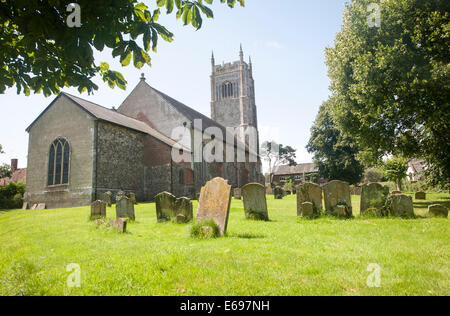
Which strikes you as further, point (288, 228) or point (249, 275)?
point (288, 228)

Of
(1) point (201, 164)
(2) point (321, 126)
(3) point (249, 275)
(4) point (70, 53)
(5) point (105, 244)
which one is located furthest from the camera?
(2) point (321, 126)

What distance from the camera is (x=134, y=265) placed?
384 cm

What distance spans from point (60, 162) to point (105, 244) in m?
17.6

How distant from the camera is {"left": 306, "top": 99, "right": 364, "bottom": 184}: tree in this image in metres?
29.0

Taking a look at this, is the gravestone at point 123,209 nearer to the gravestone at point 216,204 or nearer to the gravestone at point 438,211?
the gravestone at point 216,204

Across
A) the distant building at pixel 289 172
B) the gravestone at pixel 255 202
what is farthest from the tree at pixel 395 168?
the distant building at pixel 289 172

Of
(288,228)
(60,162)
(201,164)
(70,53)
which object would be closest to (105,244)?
(70,53)

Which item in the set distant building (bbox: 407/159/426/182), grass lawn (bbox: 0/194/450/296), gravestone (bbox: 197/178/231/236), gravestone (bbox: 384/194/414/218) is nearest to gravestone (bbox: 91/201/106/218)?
grass lawn (bbox: 0/194/450/296)

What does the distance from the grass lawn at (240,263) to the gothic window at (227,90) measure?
→ 41.1 m

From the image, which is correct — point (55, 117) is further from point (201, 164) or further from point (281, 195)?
point (281, 195)

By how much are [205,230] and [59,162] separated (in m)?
18.6

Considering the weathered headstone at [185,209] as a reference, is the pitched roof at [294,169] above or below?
above

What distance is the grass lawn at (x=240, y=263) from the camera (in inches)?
118
